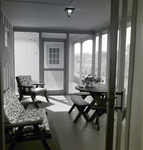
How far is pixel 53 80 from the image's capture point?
673 centimetres

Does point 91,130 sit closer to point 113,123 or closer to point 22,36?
point 113,123

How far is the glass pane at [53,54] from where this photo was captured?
6637 millimetres

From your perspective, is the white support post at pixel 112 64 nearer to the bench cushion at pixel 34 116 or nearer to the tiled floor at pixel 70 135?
the bench cushion at pixel 34 116

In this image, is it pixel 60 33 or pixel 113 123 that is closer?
pixel 113 123

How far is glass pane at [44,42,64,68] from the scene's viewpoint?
664 centimetres

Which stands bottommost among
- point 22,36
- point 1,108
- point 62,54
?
point 1,108

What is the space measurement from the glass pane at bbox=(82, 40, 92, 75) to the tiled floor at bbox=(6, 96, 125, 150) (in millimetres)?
2761

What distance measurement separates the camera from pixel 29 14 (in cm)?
446

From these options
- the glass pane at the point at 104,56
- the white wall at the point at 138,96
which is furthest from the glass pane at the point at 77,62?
the white wall at the point at 138,96

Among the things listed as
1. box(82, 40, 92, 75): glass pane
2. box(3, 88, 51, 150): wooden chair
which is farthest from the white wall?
box(82, 40, 92, 75): glass pane

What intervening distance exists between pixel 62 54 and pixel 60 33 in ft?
2.65

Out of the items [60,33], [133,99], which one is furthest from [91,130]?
[60,33]

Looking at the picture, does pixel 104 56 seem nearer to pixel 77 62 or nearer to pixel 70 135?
pixel 77 62

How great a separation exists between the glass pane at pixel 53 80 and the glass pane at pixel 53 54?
0.90 feet
